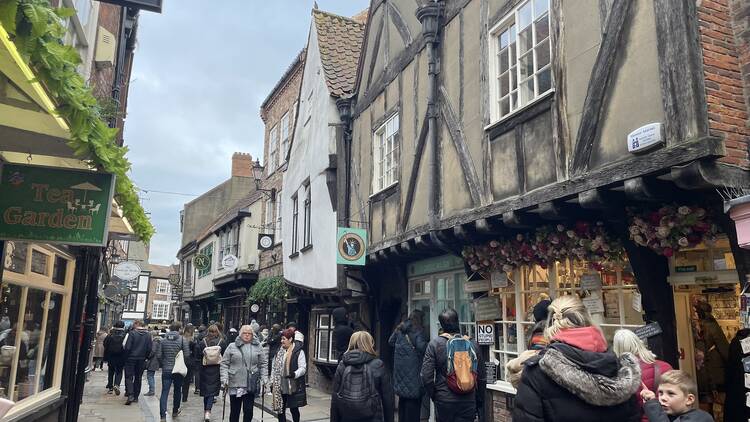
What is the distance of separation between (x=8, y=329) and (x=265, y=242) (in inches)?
536

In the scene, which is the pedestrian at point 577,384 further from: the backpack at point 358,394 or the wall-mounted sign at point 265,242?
the wall-mounted sign at point 265,242

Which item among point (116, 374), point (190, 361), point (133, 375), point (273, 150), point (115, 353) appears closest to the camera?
point (133, 375)

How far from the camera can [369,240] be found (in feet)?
34.8

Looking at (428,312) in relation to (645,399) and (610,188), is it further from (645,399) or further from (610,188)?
(645,399)

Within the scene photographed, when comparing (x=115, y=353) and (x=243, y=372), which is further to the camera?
(x=115, y=353)

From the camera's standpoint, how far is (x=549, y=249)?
636 centimetres

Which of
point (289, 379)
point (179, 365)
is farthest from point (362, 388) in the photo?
point (179, 365)

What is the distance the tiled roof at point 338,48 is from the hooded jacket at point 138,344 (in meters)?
6.88

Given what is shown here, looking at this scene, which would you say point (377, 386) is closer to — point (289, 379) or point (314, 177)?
point (289, 379)

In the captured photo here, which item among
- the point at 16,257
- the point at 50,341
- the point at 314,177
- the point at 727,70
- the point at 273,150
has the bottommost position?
the point at 50,341

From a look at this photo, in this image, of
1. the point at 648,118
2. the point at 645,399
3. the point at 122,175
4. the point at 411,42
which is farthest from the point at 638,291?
the point at 411,42

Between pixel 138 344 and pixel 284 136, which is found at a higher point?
pixel 284 136

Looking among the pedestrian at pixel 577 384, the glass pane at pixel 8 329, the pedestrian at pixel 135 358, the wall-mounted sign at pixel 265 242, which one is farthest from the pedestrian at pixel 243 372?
the wall-mounted sign at pixel 265 242

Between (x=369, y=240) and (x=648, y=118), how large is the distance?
654cm
